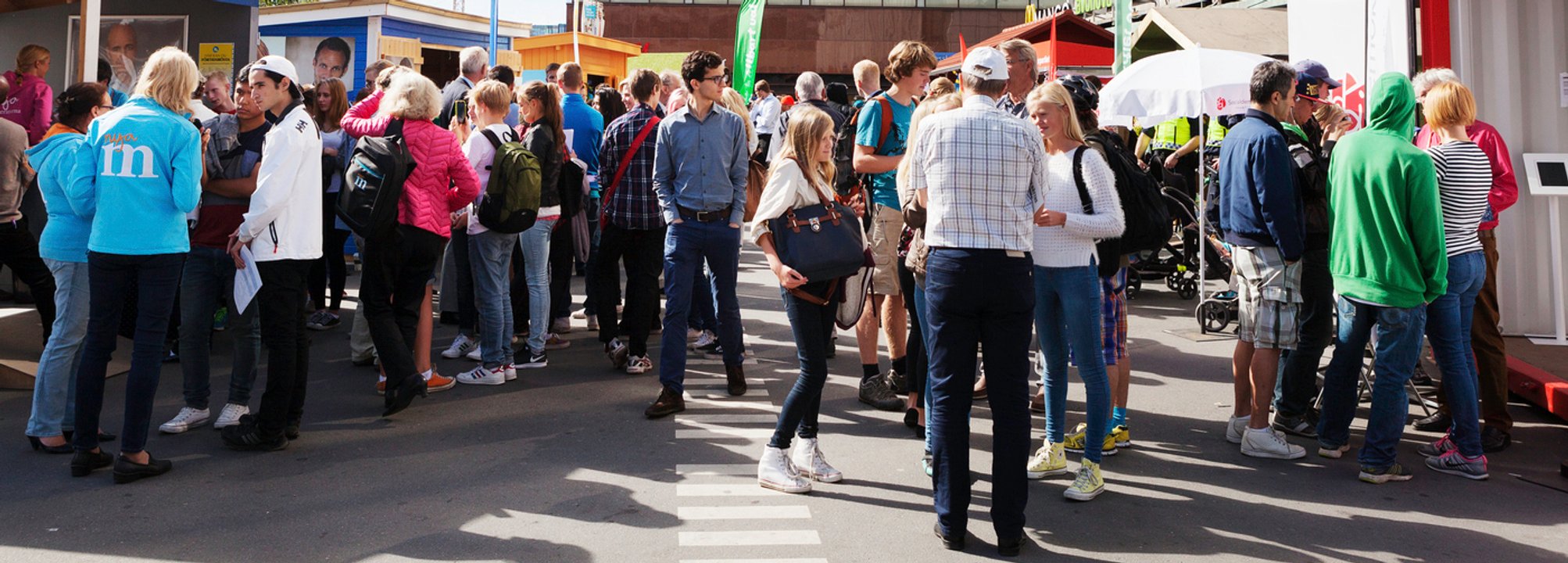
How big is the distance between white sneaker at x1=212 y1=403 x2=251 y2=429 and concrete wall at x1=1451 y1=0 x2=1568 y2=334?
782cm

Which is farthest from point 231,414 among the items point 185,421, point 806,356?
point 806,356

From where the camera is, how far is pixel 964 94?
4.64m

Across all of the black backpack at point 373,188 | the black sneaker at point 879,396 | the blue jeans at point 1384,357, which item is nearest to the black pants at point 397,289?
the black backpack at point 373,188

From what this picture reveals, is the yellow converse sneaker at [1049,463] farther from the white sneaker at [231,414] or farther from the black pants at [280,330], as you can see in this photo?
the white sneaker at [231,414]

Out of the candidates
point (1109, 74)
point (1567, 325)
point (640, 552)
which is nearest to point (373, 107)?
point (640, 552)

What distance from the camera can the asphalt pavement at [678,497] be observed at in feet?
15.0

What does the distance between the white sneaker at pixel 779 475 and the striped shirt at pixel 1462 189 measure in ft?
10.4

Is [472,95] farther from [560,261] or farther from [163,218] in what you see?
[163,218]

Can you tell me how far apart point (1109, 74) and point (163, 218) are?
1628 centimetres

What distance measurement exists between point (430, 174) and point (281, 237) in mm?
1151

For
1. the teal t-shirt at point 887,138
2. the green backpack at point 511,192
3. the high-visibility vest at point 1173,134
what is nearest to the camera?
the teal t-shirt at point 887,138

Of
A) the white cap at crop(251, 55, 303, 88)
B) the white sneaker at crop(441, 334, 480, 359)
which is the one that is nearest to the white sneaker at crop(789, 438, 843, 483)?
the white cap at crop(251, 55, 303, 88)

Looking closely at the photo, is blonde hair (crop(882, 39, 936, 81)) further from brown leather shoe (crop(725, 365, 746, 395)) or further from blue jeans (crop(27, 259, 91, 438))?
blue jeans (crop(27, 259, 91, 438))

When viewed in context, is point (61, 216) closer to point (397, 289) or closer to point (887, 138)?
point (397, 289)
